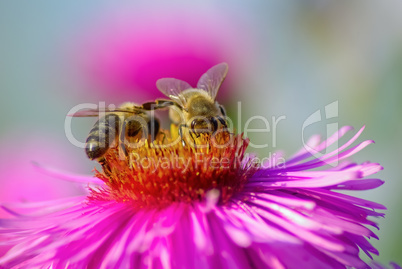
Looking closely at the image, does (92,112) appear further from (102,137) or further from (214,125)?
(214,125)

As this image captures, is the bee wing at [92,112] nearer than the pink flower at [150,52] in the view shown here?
Yes

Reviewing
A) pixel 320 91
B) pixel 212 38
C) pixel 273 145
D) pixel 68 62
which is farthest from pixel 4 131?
pixel 320 91

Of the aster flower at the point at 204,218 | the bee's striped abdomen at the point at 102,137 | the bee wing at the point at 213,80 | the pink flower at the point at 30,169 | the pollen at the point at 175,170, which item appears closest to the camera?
the aster flower at the point at 204,218

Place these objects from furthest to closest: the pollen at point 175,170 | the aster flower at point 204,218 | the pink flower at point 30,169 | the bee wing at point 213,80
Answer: the pink flower at point 30,169 < the bee wing at point 213,80 < the pollen at point 175,170 < the aster flower at point 204,218

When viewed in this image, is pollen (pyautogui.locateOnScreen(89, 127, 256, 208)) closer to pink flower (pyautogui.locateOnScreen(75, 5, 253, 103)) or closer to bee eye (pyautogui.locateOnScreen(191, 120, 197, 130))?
bee eye (pyautogui.locateOnScreen(191, 120, 197, 130))

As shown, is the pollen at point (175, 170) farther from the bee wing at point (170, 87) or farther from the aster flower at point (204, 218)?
the bee wing at point (170, 87)

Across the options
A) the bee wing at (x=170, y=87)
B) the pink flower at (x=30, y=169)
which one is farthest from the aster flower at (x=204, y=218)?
the pink flower at (x=30, y=169)

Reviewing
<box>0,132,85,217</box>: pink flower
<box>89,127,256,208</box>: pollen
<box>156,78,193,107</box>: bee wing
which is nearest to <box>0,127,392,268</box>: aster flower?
<box>89,127,256,208</box>: pollen

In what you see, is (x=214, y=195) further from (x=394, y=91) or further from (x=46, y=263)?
(x=394, y=91)
